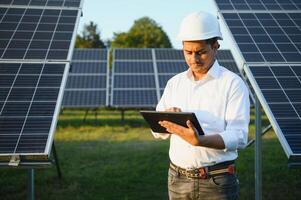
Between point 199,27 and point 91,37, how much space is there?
6508 centimetres

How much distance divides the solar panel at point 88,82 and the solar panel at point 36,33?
8.17 meters

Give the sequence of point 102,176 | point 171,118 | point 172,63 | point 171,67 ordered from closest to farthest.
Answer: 1. point 171,118
2. point 102,176
3. point 171,67
4. point 172,63

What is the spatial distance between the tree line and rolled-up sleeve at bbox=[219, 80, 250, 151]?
185 feet

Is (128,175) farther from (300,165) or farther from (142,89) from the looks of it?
(142,89)

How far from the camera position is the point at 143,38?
60.9 m

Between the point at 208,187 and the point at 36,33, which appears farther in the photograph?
the point at 36,33

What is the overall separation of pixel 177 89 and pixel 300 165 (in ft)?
7.19

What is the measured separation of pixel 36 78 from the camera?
614 cm

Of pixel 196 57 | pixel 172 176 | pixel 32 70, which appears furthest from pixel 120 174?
pixel 196 57

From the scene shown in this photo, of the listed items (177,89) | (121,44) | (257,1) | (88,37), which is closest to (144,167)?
(257,1)

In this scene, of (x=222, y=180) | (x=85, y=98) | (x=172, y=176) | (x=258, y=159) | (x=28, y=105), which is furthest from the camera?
(x=85, y=98)

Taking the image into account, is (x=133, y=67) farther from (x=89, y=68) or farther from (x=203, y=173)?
(x=203, y=173)

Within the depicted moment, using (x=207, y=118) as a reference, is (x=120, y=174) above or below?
below

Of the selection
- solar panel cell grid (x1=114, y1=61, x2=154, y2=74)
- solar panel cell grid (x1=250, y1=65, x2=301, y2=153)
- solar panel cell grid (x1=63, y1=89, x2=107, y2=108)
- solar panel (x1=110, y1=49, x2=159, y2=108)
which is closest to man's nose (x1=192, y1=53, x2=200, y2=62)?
solar panel cell grid (x1=250, y1=65, x2=301, y2=153)
